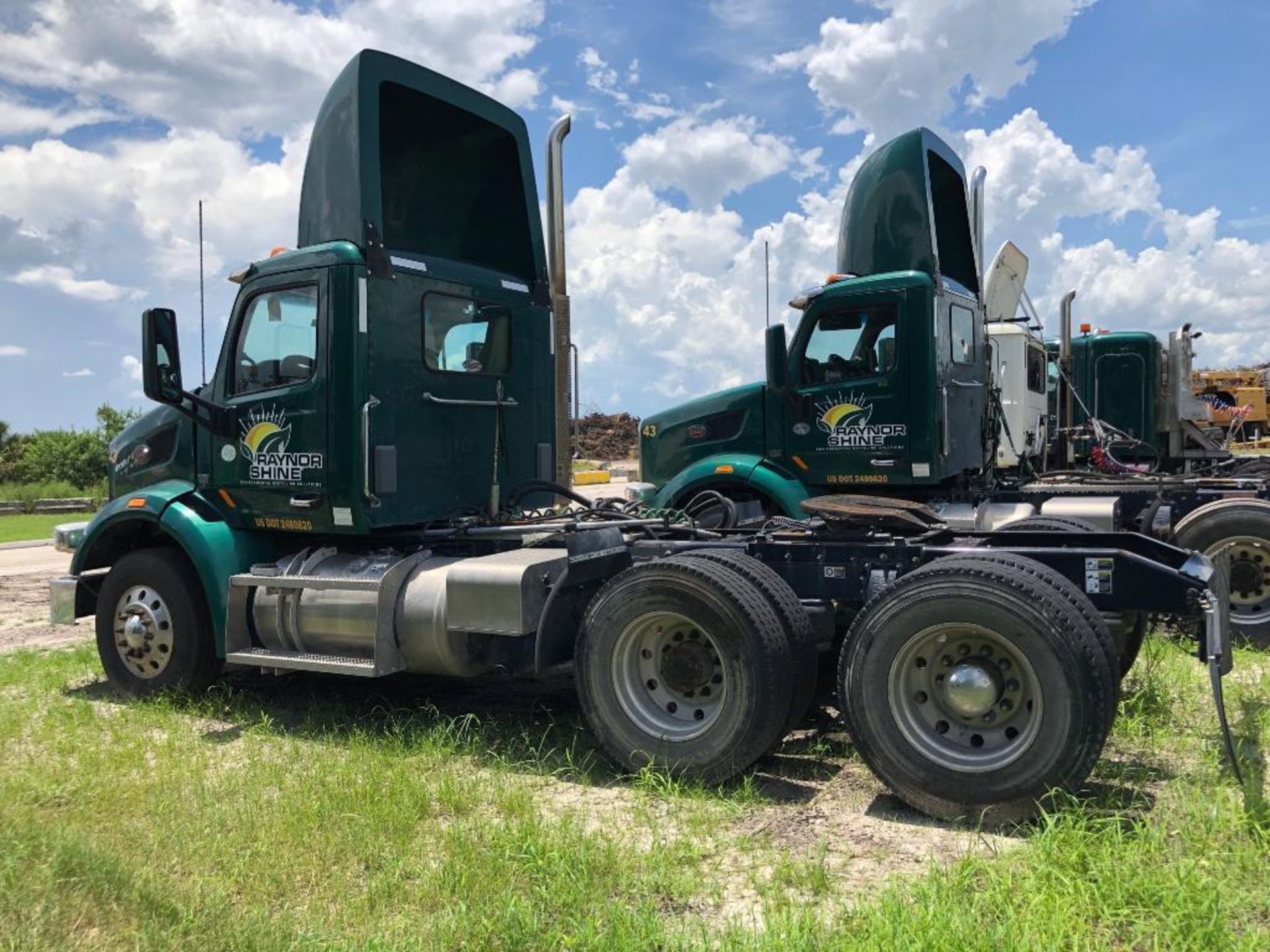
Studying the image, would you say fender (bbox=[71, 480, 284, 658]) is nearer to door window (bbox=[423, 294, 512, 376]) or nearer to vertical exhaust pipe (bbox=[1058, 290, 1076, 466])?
door window (bbox=[423, 294, 512, 376])

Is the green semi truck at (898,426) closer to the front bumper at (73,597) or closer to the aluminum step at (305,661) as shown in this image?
the aluminum step at (305,661)

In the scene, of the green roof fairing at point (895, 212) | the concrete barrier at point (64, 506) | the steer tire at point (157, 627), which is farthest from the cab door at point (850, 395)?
the concrete barrier at point (64, 506)

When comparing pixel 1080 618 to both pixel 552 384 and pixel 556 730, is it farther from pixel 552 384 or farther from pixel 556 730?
pixel 552 384

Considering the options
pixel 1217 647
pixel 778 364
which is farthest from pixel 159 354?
pixel 1217 647

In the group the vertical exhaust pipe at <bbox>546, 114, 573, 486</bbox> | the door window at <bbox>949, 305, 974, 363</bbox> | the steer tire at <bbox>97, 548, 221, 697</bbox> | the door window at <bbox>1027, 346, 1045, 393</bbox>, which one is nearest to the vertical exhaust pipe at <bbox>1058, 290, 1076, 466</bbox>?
the door window at <bbox>1027, 346, 1045, 393</bbox>

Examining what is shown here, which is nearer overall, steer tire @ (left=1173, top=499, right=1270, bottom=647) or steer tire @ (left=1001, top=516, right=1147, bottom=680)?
steer tire @ (left=1001, top=516, right=1147, bottom=680)

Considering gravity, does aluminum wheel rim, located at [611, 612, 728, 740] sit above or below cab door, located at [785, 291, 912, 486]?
below

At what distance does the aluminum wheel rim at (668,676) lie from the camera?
474 cm

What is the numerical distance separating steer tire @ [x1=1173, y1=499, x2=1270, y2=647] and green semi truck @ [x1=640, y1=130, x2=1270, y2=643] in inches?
0.4

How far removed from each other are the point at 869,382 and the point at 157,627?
201 inches

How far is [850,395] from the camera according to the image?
26.2 feet

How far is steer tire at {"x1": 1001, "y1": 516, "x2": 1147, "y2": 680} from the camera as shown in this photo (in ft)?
15.7

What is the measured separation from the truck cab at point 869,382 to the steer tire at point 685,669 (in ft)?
11.3

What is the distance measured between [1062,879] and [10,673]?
6.92 m
